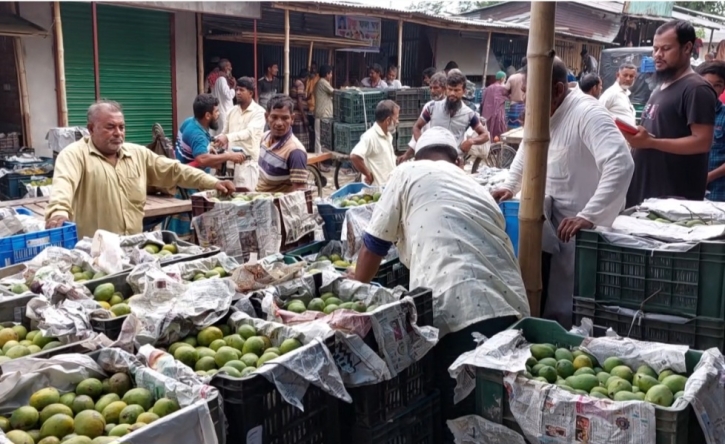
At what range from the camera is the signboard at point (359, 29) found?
15.2m

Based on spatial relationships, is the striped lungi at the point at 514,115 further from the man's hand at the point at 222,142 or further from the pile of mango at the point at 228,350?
the pile of mango at the point at 228,350

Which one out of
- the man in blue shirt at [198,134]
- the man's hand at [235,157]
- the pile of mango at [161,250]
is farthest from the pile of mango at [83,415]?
the man in blue shirt at [198,134]

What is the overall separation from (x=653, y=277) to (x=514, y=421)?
4.09 feet

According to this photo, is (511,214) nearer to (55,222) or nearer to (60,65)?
(55,222)

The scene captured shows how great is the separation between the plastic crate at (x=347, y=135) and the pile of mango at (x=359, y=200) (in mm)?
6687

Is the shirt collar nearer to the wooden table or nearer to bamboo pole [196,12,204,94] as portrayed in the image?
the wooden table

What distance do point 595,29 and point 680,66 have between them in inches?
837

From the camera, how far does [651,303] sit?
3.35 m

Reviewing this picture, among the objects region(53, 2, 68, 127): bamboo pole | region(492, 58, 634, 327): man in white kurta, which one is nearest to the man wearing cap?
region(492, 58, 634, 327): man in white kurta

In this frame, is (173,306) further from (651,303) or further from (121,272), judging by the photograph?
(651,303)

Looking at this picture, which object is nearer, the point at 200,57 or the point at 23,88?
the point at 23,88

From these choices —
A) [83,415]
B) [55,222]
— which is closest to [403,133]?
[55,222]

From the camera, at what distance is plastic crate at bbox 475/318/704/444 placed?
227 centimetres

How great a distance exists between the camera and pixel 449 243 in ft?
10.5
